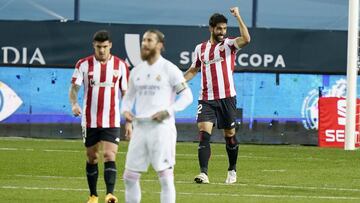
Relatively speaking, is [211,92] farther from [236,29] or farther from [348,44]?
[236,29]

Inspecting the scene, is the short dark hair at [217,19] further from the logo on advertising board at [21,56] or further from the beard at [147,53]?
the logo on advertising board at [21,56]

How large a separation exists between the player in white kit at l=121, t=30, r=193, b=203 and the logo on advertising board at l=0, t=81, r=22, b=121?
14.5 meters

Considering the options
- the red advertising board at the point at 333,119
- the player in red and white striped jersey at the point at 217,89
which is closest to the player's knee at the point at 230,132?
the player in red and white striped jersey at the point at 217,89

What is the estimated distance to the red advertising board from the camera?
25.5m

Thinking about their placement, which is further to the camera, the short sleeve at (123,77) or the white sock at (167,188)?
the short sleeve at (123,77)

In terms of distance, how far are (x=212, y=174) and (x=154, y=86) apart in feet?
21.6

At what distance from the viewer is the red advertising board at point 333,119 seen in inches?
1004

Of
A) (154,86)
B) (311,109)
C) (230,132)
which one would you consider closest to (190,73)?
(230,132)

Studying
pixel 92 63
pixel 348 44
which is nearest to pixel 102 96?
pixel 92 63

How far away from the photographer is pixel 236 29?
26.7 m

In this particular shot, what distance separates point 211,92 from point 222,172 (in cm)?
221

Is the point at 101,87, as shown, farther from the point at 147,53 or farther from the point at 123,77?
the point at 147,53

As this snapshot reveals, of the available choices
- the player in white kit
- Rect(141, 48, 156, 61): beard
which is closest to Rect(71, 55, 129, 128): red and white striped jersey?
the player in white kit

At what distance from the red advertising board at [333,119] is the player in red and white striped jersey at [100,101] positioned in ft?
39.0
